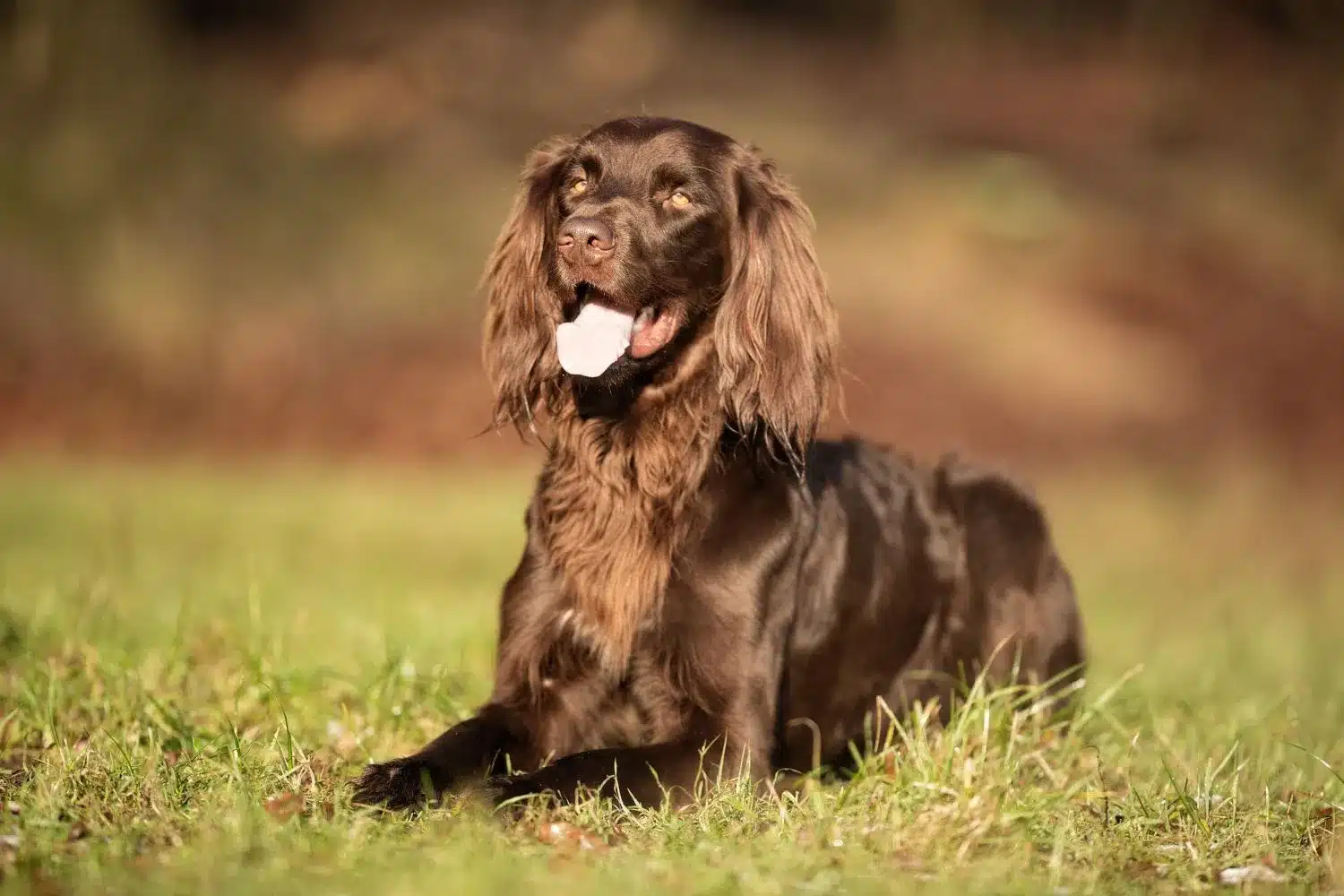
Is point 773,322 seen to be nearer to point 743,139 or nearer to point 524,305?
point 524,305

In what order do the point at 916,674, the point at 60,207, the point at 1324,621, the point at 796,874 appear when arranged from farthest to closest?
the point at 60,207
the point at 1324,621
the point at 916,674
the point at 796,874

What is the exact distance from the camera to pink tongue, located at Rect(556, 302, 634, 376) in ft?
13.1

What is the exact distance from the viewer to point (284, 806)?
329cm

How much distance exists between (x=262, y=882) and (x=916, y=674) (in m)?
2.57

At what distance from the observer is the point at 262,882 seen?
2.75 metres

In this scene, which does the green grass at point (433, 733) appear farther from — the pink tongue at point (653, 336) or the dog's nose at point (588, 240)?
the dog's nose at point (588, 240)

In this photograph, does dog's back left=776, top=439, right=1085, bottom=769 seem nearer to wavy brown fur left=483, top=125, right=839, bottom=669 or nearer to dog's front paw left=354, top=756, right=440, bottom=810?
wavy brown fur left=483, top=125, right=839, bottom=669

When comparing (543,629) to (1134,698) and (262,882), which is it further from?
(1134,698)

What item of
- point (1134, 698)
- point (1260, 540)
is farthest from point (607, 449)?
point (1260, 540)

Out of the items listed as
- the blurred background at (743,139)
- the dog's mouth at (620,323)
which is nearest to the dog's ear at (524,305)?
the dog's mouth at (620,323)

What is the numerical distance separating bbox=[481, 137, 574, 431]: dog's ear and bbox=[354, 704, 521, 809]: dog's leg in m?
0.85

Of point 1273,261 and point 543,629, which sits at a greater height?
point 1273,261

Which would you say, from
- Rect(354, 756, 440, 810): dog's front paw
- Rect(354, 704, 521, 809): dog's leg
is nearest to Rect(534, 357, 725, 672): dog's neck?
Rect(354, 704, 521, 809): dog's leg

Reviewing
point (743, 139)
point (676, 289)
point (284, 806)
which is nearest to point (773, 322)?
point (676, 289)
